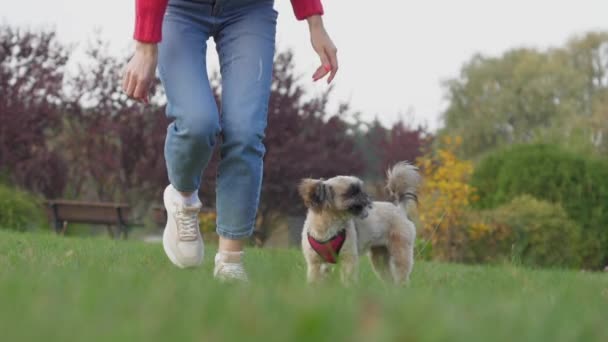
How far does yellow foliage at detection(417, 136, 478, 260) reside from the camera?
1568cm

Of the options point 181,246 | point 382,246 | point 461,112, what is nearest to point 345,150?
point 382,246

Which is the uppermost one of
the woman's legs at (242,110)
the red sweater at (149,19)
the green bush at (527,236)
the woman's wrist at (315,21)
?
the woman's wrist at (315,21)

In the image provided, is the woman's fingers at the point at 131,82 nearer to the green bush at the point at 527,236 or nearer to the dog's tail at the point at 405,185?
the dog's tail at the point at 405,185

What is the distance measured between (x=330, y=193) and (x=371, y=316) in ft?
15.8

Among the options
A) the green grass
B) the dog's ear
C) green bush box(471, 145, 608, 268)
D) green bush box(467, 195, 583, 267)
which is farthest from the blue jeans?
green bush box(471, 145, 608, 268)

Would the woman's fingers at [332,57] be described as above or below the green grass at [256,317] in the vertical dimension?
above

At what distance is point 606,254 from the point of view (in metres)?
17.5

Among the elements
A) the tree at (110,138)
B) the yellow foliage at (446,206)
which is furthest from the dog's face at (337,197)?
the tree at (110,138)

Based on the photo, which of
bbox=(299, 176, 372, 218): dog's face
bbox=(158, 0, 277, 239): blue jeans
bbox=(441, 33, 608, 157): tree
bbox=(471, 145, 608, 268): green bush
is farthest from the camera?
bbox=(441, 33, 608, 157): tree

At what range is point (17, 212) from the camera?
1580 centimetres

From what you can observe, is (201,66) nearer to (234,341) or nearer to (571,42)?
(234,341)

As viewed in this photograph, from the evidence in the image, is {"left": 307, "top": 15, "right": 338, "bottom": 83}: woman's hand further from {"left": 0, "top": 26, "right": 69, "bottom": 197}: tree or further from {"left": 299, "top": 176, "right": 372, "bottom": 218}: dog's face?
{"left": 0, "top": 26, "right": 69, "bottom": 197}: tree

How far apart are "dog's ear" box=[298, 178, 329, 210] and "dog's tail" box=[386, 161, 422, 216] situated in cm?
76

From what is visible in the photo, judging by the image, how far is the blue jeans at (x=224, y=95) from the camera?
4.46m
